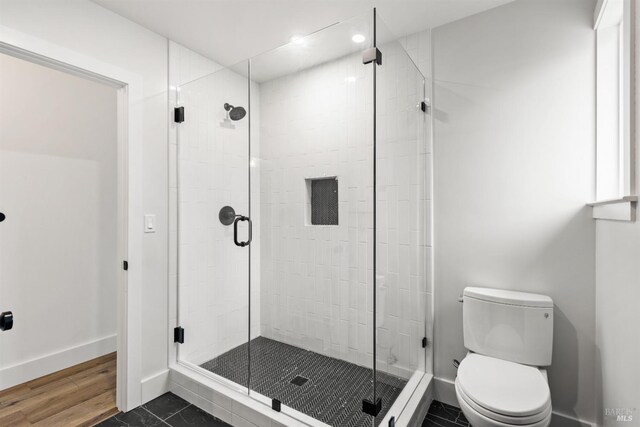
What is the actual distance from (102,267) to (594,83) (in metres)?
3.64

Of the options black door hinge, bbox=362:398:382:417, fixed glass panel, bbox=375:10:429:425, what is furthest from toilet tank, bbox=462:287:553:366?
black door hinge, bbox=362:398:382:417

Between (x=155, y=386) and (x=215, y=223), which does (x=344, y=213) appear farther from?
(x=155, y=386)

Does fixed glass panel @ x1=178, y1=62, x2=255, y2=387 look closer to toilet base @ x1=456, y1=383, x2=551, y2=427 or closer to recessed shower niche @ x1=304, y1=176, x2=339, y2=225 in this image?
recessed shower niche @ x1=304, y1=176, x2=339, y2=225

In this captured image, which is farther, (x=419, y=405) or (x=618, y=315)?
(x=419, y=405)

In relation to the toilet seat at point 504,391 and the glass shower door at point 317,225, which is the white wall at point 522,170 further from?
the glass shower door at point 317,225

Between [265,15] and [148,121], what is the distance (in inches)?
40.1

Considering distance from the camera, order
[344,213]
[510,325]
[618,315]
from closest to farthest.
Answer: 1. [618,315]
2. [344,213]
3. [510,325]

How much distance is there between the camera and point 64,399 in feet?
6.80

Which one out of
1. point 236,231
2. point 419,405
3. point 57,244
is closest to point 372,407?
point 419,405

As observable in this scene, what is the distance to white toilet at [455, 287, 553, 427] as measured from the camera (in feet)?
4.28

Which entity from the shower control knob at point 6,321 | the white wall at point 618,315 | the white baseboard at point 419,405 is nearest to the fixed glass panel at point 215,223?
the white baseboard at point 419,405

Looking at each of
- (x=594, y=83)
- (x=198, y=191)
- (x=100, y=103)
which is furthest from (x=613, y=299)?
(x=100, y=103)

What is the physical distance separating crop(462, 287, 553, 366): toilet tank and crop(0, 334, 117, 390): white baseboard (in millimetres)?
2854

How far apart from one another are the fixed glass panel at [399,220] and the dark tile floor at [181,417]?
25cm
